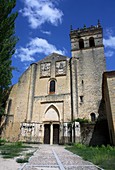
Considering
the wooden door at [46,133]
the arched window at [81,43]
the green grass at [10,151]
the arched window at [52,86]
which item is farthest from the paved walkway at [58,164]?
the arched window at [81,43]

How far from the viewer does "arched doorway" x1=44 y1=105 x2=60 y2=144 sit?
1739cm

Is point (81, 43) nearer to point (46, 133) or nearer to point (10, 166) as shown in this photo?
point (46, 133)

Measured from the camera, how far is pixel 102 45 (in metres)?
20.4

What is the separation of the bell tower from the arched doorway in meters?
2.71

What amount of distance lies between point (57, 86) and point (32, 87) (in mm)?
3432

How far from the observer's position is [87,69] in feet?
63.7

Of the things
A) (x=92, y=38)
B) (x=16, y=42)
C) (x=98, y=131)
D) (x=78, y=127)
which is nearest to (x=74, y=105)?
(x=78, y=127)

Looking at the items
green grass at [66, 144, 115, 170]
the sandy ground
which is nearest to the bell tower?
green grass at [66, 144, 115, 170]

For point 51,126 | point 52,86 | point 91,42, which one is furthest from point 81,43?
point 51,126

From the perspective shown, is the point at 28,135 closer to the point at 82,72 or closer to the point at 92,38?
the point at 82,72

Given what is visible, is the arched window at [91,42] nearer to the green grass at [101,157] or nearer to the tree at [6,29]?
the tree at [6,29]

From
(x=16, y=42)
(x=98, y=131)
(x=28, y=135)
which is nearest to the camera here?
(x=16, y=42)

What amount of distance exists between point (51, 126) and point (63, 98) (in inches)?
144

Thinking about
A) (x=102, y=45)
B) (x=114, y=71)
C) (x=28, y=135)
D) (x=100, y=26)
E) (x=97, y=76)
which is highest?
(x=100, y=26)
